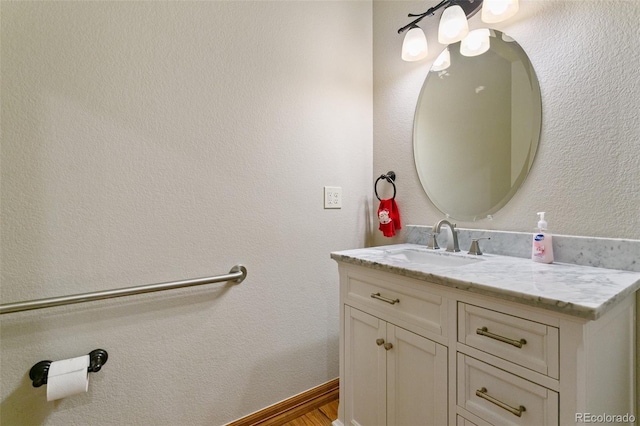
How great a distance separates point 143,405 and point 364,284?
958 mm

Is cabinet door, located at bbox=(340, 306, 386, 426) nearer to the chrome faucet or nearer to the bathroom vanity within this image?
the bathroom vanity

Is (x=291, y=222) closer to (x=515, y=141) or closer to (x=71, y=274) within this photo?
(x=71, y=274)

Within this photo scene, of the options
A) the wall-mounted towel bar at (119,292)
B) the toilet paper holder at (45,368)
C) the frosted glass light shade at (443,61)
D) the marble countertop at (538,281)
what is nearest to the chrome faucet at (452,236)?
the marble countertop at (538,281)

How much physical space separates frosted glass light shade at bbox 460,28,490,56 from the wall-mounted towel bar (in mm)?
1415

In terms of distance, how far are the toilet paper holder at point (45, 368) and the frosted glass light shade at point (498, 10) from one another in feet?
6.30

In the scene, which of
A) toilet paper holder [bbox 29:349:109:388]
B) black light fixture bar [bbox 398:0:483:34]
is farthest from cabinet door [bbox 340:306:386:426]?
black light fixture bar [bbox 398:0:483:34]

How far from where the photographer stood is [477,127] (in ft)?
4.23

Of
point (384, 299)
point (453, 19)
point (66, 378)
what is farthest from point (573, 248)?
point (66, 378)

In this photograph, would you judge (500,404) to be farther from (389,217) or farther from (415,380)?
(389,217)

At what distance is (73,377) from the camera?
90 cm

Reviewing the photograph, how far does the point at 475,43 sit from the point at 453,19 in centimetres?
14

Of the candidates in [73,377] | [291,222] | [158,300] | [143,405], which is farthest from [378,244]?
[73,377]

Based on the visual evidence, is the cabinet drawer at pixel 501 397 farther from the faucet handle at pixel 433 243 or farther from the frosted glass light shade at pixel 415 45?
the frosted glass light shade at pixel 415 45

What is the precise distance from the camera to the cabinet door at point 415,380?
0.88 m
